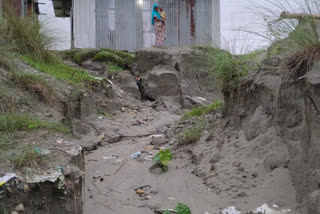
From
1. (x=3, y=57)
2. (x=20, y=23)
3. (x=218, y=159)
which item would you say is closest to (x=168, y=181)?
(x=218, y=159)

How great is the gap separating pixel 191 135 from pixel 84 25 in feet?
27.5

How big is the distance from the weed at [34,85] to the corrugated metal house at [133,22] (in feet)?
24.2

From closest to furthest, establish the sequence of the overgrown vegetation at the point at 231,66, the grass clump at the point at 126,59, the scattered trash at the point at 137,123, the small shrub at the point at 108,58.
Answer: the overgrown vegetation at the point at 231,66, the scattered trash at the point at 137,123, the small shrub at the point at 108,58, the grass clump at the point at 126,59

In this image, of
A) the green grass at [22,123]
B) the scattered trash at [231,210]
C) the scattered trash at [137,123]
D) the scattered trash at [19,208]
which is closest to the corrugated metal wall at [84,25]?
the scattered trash at [137,123]

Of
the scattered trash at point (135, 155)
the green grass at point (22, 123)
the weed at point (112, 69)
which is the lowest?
the scattered trash at point (135, 155)

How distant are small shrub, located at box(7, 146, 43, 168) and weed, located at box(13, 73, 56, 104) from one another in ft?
6.00

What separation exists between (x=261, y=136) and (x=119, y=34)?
30.5ft

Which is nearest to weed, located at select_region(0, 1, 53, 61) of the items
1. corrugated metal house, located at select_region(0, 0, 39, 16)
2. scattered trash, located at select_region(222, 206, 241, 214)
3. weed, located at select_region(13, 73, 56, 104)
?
corrugated metal house, located at select_region(0, 0, 39, 16)

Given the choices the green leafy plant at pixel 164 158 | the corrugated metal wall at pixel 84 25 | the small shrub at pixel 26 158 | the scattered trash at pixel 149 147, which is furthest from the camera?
the corrugated metal wall at pixel 84 25

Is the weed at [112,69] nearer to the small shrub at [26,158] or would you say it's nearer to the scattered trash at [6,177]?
the small shrub at [26,158]

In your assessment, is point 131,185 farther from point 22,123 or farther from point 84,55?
point 84,55

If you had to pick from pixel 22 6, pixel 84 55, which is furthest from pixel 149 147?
pixel 84 55

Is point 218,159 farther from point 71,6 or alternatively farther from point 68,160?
point 71,6

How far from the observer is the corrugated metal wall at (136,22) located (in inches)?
479
